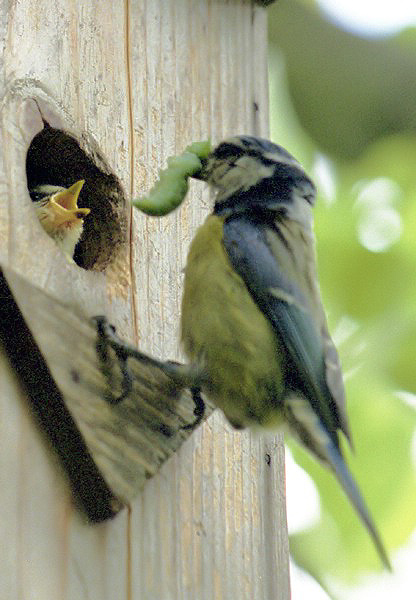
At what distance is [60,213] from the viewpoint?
2.49 meters

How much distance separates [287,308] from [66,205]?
0.72 metres

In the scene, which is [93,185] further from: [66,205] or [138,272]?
[66,205]

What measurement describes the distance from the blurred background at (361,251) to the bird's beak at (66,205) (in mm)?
569

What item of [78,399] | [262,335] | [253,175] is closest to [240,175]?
[253,175]

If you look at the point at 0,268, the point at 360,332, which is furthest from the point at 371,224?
the point at 0,268

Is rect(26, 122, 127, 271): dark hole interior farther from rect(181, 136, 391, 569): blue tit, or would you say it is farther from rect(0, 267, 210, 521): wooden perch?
rect(0, 267, 210, 521): wooden perch

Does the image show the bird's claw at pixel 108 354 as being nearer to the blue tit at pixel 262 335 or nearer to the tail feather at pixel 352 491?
the blue tit at pixel 262 335

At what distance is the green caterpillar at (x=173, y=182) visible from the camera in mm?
1802

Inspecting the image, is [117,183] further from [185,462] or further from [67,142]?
[185,462]

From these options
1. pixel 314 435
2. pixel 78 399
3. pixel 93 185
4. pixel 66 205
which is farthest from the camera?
pixel 66 205

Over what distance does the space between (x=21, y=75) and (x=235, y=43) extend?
0.67 meters

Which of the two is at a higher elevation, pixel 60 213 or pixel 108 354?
pixel 108 354

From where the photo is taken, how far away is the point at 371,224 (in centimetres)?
249

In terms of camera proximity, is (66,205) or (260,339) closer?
(260,339)
